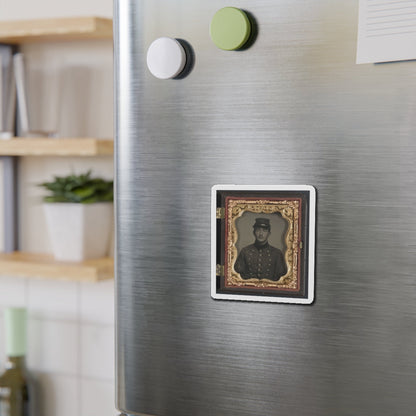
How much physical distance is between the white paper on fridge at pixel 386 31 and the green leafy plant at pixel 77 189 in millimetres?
842

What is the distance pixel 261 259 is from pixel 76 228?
2.51 ft

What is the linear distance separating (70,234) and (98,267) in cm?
12

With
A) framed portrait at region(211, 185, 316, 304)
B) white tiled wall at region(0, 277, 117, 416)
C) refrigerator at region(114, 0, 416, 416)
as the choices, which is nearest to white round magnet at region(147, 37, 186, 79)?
refrigerator at region(114, 0, 416, 416)

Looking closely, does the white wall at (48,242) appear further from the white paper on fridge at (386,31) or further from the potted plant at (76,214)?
the white paper on fridge at (386,31)

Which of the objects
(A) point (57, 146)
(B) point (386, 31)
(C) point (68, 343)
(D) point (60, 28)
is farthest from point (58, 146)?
(B) point (386, 31)

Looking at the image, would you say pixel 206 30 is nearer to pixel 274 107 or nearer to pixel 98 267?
pixel 274 107

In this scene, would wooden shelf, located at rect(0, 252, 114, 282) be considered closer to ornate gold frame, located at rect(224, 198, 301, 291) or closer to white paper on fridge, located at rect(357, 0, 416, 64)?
ornate gold frame, located at rect(224, 198, 301, 291)

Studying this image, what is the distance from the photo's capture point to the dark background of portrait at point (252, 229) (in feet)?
2.10

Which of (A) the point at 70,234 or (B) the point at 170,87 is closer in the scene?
(B) the point at 170,87

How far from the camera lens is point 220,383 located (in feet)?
2.22

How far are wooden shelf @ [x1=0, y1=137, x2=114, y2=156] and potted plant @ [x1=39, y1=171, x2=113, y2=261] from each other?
75mm

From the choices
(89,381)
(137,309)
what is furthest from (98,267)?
(137,309)

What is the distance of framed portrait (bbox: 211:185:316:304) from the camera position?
63cm

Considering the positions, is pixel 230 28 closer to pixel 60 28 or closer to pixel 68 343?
pixel 60 28
